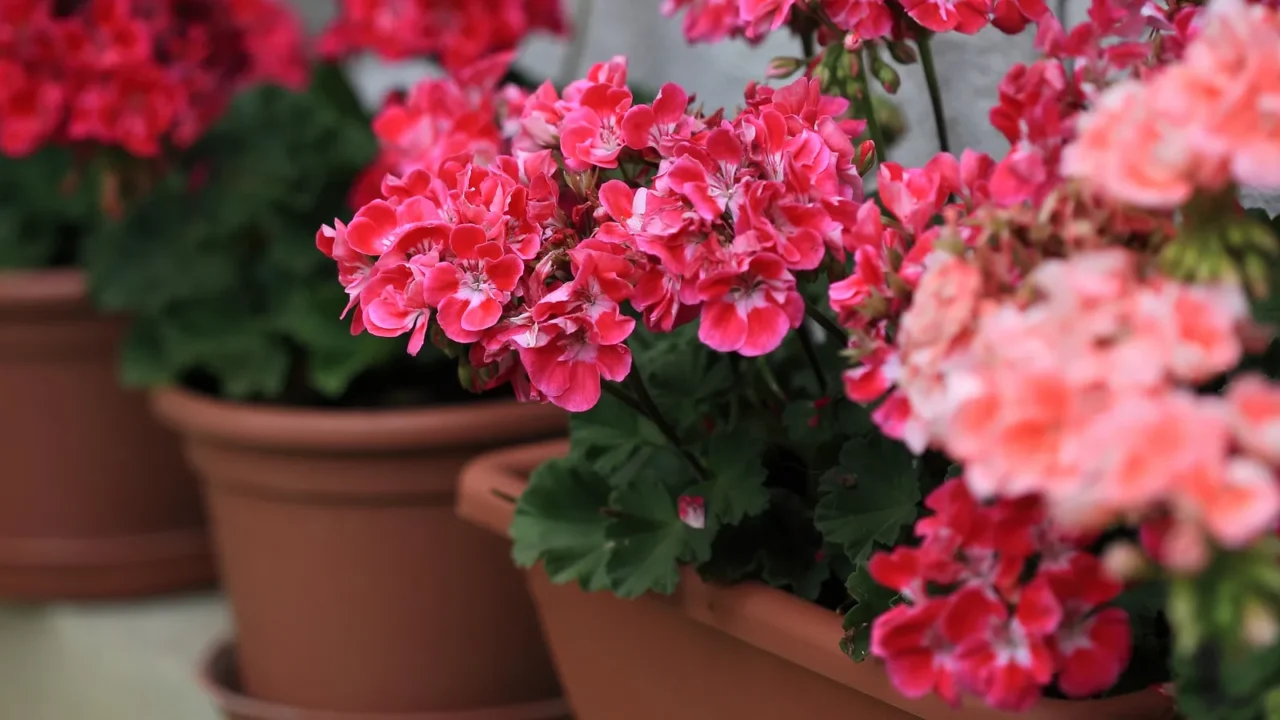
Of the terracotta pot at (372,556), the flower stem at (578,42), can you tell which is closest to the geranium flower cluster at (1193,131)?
the terracotta pot at (372,556)

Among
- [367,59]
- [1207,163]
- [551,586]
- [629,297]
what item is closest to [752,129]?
[629,297]

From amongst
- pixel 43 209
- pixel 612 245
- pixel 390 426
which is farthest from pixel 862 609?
pixel 43 209

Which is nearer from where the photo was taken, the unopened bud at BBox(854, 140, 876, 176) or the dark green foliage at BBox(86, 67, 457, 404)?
the unopened bud at BBox(854, 140, 876, 176)

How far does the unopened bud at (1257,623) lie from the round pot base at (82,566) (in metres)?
1.16

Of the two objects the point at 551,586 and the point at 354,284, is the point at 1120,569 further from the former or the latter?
the point at 551,586

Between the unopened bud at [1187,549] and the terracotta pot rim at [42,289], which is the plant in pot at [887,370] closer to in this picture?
the unopened bud at [1187,549]

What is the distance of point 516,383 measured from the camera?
23.3 inches

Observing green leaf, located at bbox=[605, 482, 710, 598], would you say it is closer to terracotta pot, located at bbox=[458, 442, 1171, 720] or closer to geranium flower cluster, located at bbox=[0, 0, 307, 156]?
terracotta pot, located at bbox=[458, 442, 1171, 720]

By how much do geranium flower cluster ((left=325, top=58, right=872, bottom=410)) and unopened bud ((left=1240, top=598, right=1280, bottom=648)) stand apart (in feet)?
0.69

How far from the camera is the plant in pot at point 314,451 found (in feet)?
3.27

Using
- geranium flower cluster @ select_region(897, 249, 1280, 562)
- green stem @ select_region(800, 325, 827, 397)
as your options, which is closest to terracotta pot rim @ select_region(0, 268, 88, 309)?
green stem @ select_region(800, 325, 827, 397)

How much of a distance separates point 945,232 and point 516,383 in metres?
0.22

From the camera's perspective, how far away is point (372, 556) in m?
1.02

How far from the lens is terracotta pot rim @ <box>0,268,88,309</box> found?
3.96 feet
